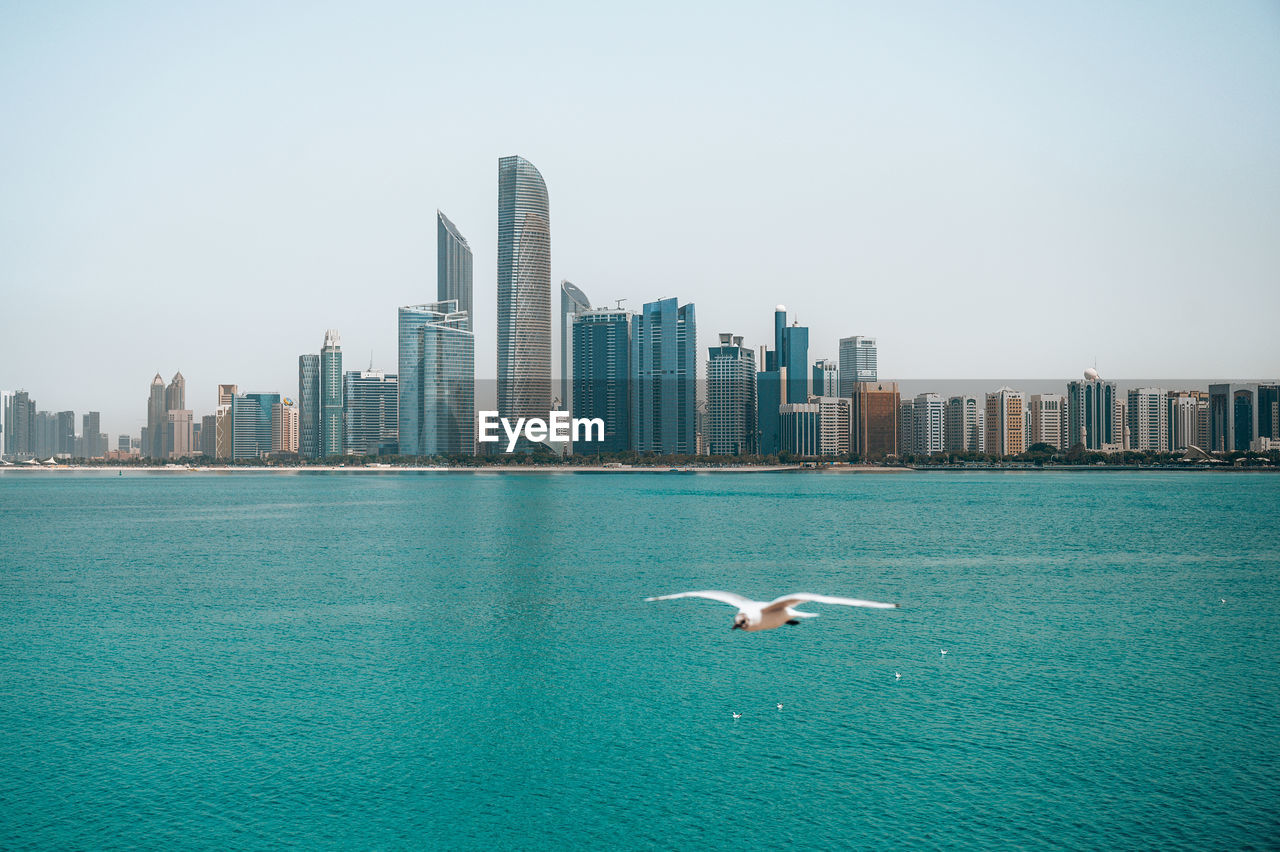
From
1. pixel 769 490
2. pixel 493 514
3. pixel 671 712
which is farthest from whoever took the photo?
pixel 769 490

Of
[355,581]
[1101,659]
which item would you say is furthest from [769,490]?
[1101,659]

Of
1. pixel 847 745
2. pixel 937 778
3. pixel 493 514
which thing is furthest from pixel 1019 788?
pixel 493 514

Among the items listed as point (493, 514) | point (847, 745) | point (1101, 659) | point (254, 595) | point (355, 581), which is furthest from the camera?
point (493, 514)

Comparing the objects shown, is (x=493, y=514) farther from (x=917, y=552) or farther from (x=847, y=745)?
(x=847, y=745)

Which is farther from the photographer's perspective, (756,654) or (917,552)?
(917,552)

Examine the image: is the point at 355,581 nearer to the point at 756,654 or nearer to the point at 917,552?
the point at 756,654

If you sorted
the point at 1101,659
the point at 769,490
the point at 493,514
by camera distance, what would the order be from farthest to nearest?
the point at 769,490, the point at 493,514, the point at 1101,659
